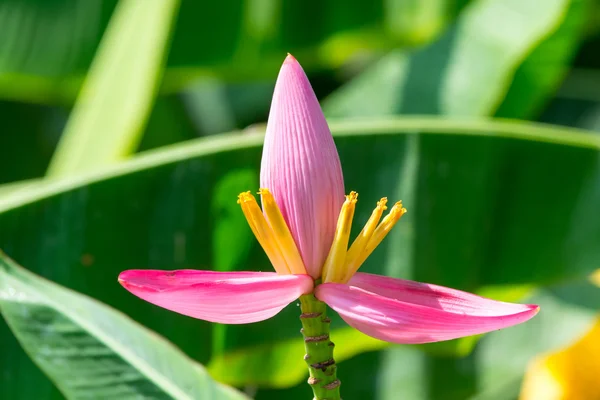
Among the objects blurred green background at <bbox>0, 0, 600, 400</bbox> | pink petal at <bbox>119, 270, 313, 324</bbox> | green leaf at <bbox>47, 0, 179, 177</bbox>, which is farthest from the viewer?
green leaf at <bbox>47, 0, 179, 177</bbox>

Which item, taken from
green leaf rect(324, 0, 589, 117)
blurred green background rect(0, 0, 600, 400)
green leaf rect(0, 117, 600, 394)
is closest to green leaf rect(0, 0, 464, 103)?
blurred green background rect(0, 0, 600, 400)

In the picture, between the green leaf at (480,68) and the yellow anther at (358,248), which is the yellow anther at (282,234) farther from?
the green leaf at (480,68)

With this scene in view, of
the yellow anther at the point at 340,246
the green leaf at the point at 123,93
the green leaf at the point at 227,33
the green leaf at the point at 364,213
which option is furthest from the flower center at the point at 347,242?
the green leaf at the point at 227,33

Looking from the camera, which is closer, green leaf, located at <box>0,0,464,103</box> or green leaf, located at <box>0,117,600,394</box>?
green leaf, located at <box>0,117,600,394</box>

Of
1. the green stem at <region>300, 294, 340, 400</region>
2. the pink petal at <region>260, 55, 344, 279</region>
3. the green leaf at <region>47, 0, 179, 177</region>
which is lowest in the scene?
the green stem at <region>300, 294, 340, 400</region>

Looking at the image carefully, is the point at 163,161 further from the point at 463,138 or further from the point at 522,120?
the point at 522,120

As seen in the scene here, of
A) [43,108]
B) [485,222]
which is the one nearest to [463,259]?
[485,222]

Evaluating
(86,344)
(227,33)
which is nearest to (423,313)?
(86,344)

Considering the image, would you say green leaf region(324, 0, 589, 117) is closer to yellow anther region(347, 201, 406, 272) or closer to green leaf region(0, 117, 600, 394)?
green leaf region(0, 117, 600, 394)
